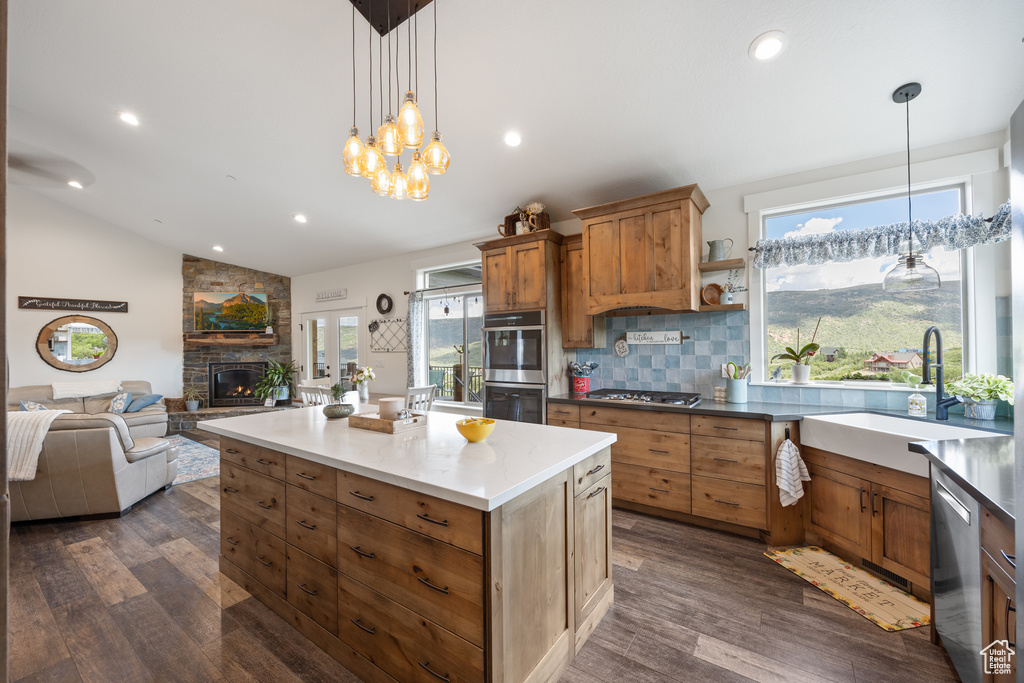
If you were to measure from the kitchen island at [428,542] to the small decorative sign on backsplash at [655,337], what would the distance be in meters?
1.92

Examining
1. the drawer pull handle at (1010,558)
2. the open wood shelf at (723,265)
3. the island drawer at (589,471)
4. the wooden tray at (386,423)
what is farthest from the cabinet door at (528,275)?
the drawer pull handle at (1010,558)

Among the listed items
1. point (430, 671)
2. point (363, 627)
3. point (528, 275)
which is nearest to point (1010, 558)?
point (430, 671)

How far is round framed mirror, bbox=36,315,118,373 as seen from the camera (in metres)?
6.03

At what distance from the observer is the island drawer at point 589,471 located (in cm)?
168

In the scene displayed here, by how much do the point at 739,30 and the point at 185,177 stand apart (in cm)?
544

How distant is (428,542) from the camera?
1.35m

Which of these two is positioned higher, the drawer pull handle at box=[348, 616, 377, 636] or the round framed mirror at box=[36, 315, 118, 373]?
the round framed mirror at box=[36, 315, 118, 373]

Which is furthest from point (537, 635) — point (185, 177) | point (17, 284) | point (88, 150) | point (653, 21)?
point (17, 284)

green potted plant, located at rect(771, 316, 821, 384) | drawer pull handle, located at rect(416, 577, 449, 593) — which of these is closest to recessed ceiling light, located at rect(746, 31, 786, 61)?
green potted plant, located at rect(771, 316, 821, 384)

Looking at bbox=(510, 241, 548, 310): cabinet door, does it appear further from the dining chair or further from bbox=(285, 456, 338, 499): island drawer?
bbox=(285, 456, 338, 499): island drawer

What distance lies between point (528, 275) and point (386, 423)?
217 centimetres

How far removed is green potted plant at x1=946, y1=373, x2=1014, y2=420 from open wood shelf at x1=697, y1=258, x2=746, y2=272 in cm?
140

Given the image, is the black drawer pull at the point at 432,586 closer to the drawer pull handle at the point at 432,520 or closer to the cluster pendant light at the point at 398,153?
the drawer pull handle at the point at 432,520

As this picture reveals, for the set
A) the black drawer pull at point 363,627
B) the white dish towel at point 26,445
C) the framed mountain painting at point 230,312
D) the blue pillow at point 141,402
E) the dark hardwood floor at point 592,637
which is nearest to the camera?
the black drawer pull at point 363,627
